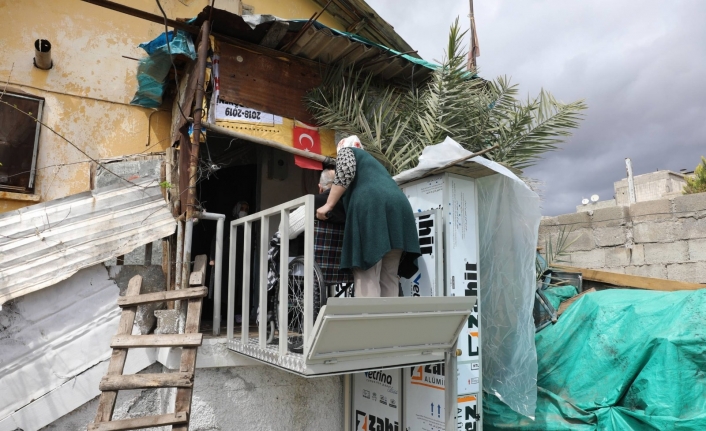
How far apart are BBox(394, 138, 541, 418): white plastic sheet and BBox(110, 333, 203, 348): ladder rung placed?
2096mm

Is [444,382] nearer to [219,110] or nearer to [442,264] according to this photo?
[442,264]

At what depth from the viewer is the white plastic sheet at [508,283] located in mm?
3775

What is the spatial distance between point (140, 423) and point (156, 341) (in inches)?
20.7

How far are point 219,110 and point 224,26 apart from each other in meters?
0.84

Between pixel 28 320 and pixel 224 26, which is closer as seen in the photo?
pixel 28 320

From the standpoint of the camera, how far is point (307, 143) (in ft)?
16.7

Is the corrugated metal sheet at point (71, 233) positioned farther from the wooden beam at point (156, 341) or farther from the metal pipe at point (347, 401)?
the metal pipe at point (347, 401)

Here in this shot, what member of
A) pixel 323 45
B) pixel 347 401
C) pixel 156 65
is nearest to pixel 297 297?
pixel 347 401

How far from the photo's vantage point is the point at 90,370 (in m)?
3.44

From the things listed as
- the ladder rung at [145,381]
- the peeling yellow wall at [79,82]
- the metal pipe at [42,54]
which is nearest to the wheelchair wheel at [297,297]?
the ladder rung at [145,381]

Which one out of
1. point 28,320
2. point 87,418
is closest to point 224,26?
point 28,320

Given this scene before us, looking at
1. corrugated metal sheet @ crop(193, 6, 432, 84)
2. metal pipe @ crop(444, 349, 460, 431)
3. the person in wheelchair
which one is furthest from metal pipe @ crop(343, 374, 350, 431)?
corrugated metal sheet @ crop(193, 6, 432, 84)

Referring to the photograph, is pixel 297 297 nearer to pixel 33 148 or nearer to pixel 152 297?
pixel 152 297

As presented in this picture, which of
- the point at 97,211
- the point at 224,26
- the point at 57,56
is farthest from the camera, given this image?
the point at 57,56
